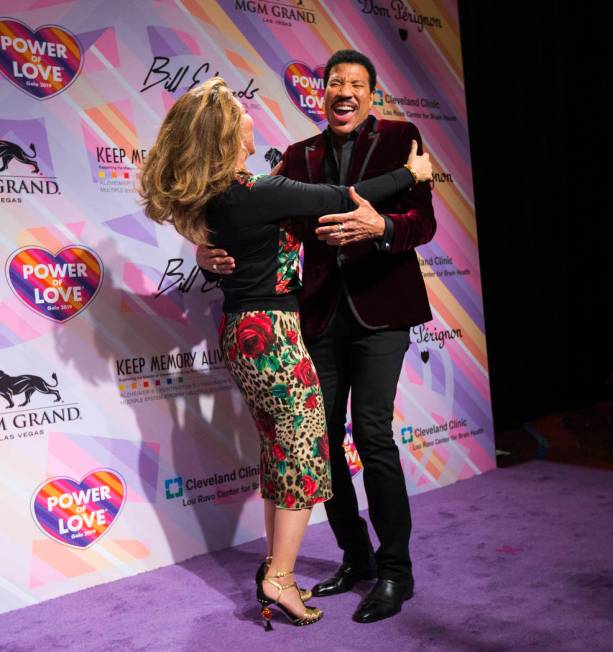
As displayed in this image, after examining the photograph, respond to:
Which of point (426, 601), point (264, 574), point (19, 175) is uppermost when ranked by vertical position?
point (19, 175)

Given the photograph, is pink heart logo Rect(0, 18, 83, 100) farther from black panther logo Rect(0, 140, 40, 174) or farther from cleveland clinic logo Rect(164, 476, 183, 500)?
cleveland clinic logo Rect(164, 476, 183, 500)

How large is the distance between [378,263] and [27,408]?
1.23 metres

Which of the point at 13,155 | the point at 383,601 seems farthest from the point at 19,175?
the point at 383,601

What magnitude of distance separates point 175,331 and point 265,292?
0.82m

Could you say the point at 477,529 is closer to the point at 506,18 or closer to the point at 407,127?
the point at 407,127

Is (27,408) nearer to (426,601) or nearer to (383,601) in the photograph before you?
(383,601)

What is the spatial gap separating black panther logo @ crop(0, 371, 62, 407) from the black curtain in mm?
2960

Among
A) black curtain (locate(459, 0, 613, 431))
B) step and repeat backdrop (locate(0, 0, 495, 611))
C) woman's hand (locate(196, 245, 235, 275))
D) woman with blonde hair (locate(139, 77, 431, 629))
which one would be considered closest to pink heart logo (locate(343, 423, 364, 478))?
step and repeat backdrop (locate(0, 0, 495, 611))

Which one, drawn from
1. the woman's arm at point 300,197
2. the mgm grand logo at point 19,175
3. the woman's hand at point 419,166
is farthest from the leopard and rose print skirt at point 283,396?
the mgm grand logo at point 19,175

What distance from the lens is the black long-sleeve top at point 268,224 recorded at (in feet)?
7.00

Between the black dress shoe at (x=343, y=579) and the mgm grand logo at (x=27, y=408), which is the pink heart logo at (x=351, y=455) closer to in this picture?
the black dress shoe at (x=343, y=579)

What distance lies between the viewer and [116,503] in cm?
280

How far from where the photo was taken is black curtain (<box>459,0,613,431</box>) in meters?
4.81

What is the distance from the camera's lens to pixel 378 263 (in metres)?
2.43
